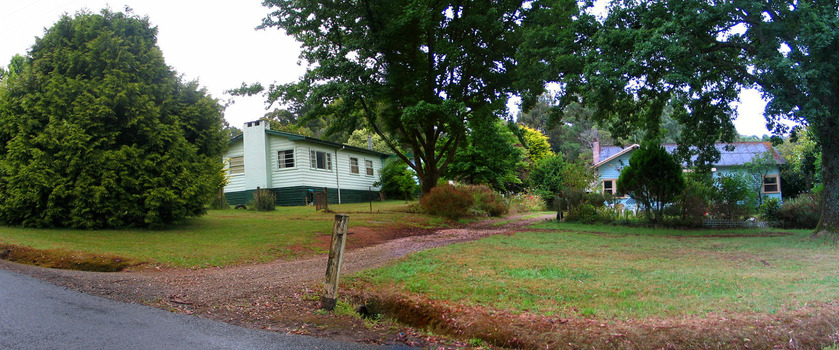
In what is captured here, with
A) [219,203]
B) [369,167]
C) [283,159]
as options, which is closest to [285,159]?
[283,159]

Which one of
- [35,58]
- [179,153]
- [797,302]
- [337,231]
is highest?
[35,58]

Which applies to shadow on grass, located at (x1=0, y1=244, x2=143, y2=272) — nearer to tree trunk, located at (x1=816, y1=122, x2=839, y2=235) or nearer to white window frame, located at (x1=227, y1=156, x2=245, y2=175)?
tree trunk, located at (x1=816, y1=122, x2=839, y2=235)

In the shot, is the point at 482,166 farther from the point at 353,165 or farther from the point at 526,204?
the point at 353,165

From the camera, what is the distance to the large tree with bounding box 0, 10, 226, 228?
1165cm

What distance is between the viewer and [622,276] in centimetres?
737

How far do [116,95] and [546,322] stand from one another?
12.0m

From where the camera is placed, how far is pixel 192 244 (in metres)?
10.7

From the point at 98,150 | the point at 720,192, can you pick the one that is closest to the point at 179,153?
the point at 98,150

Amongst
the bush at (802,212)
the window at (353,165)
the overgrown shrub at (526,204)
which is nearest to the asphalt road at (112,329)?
the bush at (802,212)

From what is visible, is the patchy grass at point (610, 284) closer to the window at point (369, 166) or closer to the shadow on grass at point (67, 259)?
the shadow on grass at point (67, 259)

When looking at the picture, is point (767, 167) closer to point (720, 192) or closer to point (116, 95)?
point (720, 192)

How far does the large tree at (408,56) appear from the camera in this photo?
742 inches

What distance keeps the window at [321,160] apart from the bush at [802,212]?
75.4ft

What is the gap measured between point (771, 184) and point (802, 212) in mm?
18374
